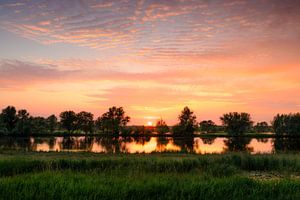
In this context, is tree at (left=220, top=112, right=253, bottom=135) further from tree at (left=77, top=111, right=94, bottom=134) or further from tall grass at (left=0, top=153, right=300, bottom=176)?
tall grass at (left=0, top=153, right=300, bottom=176)

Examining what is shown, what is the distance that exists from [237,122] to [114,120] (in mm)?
62657

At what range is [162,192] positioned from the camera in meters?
8.58

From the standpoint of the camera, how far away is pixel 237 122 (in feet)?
488

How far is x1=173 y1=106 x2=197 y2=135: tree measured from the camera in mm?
144625

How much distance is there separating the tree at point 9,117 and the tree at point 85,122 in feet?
110

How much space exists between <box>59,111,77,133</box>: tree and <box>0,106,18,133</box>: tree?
24.9m

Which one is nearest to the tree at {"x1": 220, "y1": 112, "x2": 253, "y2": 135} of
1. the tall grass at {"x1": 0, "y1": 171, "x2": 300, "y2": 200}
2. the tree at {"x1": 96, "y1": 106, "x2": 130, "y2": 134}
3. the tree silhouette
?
the tree silhouette

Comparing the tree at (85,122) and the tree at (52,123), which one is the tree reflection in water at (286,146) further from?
the tree at (52,123)

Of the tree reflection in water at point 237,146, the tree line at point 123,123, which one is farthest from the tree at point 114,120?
the tree reflection in water at point 237,146

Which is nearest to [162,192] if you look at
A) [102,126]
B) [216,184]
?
[216,184]

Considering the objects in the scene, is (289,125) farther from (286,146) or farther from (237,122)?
(286,146)

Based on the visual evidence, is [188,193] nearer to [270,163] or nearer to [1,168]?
[1,168]

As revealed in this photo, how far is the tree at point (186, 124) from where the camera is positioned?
144625 mm

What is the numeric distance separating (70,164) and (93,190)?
11.8 m
